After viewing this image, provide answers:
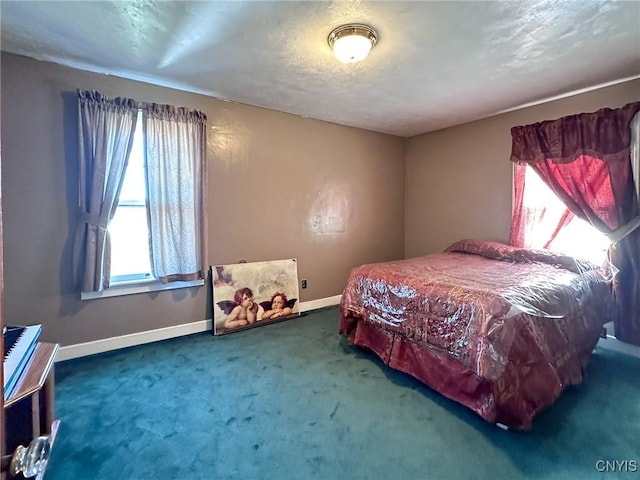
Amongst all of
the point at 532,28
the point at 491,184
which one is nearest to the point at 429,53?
the point at 532,28

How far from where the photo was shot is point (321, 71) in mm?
2727

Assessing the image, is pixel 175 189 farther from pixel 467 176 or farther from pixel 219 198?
pixel 467 176

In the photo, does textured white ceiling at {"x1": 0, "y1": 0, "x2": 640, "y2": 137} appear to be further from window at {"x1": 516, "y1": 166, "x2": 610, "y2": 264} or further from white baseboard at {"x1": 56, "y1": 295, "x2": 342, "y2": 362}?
white baseboard at {"x1": 56, "y1": 295, "x2": 342, "y2": 362}

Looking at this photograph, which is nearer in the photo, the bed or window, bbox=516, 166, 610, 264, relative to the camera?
the bed

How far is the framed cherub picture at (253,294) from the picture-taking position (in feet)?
11.2

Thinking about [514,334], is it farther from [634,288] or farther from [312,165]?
[312,165]

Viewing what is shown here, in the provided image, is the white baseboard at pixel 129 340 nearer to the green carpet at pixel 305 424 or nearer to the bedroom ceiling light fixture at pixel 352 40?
the green carpet at pixel 305 424

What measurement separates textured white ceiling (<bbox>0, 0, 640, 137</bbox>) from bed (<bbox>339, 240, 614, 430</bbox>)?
5.28ft

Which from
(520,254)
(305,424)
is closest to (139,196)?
(305,424)

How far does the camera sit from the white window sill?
2.85 metres

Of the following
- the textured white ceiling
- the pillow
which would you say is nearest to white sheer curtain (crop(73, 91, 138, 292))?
the textured white ceiling

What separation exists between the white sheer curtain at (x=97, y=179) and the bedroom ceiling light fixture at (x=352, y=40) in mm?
1868

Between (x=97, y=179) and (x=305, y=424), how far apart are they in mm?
2448

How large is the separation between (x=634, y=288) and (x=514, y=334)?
181 centimetres
